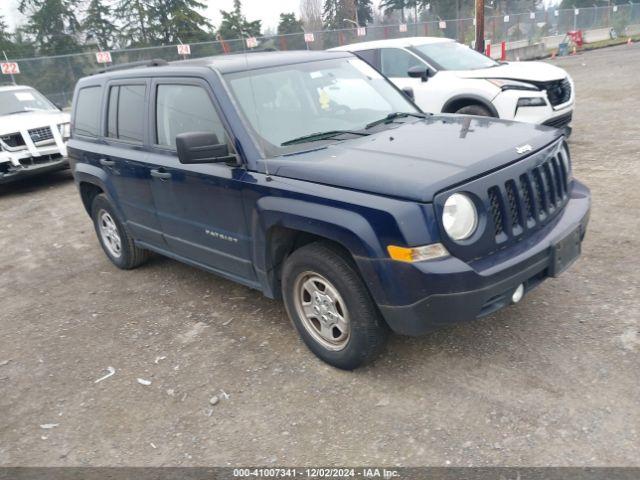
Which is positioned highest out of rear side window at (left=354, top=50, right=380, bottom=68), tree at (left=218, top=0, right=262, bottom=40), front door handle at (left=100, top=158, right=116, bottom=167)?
tree at (left=218, top=0, right=262, bottom=40)

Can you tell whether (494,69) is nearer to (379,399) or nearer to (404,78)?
(404,78)

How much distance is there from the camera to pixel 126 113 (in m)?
4.53

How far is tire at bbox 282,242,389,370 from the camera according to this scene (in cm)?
302

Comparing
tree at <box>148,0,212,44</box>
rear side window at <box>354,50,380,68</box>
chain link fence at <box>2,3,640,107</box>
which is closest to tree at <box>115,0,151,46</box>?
tree at <box>148,0,212,44</box>

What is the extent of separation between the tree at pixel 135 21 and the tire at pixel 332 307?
117 ft

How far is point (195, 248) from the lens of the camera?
4.11 metres

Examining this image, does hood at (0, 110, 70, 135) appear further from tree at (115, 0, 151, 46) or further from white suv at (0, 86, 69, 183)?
tree at (115, 0, 151, 46)

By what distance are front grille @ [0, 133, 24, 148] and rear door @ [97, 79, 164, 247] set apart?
515cm

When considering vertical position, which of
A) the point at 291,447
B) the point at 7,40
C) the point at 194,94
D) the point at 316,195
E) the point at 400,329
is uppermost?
the point at 7,40

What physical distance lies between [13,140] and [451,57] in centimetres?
725

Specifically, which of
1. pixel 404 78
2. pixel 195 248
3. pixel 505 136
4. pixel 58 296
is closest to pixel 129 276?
pixel 58 296

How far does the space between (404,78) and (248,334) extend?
5.94m

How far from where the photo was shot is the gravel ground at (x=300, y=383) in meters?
→ 2.73

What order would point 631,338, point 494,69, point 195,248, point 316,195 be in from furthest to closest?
point 494,69
point 195,248
point 631,338
point 316,195
